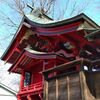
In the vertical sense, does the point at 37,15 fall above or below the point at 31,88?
above

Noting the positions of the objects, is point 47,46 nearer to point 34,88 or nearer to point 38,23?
point 38,23

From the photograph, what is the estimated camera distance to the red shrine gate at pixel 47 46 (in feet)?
29.7

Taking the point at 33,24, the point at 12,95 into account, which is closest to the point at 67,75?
the point at 33,24

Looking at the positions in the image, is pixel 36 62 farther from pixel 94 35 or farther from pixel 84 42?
pixel 94 35

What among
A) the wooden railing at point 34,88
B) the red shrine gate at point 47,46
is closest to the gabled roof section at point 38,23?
the red shrine gate at point 47,46

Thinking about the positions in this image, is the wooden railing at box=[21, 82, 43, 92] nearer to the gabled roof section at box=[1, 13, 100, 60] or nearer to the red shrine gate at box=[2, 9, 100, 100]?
the red shrine gate at box=[2, 9, 100, 100]

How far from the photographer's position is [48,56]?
35.7 feet

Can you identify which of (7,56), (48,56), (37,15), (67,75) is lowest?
(67,75)

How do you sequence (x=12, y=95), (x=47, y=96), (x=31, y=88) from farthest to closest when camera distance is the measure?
1. (x=12, y=95)
2. (x=31, y=88)
3. (x=47, y=96)

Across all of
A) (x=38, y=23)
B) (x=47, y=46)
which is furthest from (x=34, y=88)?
(x=38, y=23)

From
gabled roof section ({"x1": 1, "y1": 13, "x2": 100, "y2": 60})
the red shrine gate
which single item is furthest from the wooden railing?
gabled roof section ({"x1": 1, "y1": 13, "x2": 100, "y2": 60})

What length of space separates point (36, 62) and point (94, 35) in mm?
7077

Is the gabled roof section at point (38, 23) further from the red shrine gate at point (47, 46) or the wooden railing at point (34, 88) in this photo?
the wooden railing at point (34, 88)

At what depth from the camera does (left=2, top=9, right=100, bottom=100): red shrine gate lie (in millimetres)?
9039
